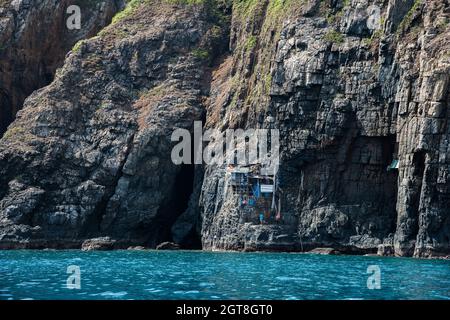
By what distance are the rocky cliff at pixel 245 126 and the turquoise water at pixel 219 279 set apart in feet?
58.4

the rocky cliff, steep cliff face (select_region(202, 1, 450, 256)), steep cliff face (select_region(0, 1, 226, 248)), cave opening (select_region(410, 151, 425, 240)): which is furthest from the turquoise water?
steep cliff face (select_region(0, 1, 226, 248))

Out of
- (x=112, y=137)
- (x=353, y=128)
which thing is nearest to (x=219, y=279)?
(x=353, y=128)

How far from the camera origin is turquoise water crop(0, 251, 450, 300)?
41812 mm

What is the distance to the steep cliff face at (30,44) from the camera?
11731 centimetres

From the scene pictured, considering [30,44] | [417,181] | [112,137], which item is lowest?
[417,181]

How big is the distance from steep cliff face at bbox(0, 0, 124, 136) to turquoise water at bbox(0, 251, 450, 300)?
47.9 metres

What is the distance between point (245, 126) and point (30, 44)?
3631cm

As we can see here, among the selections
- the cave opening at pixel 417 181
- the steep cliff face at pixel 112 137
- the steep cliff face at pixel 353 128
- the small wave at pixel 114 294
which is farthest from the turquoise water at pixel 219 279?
the steep cliff face at pixel 112 137

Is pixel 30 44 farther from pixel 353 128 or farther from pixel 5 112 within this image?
pixel 353 128

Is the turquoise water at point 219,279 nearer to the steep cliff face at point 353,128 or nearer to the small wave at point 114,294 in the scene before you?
the small wave at point 114,294

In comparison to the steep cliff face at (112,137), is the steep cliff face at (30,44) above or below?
above

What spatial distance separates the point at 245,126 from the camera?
329ft

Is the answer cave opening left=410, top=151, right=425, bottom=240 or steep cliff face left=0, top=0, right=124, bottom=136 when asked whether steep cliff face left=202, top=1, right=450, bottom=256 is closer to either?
cave opening left=410, top=151, right=425, bottom=240
